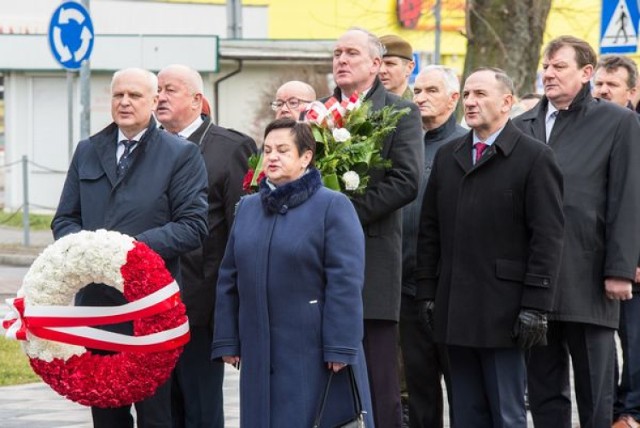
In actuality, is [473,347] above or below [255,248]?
below

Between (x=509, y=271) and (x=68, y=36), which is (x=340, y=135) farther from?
(x=68, y=36)

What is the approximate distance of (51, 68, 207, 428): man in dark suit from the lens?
7.64 metres

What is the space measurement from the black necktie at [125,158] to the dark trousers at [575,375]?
2460 millimetres

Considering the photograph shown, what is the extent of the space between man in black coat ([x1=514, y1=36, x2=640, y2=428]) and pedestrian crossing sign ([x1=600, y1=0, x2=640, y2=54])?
6.89m

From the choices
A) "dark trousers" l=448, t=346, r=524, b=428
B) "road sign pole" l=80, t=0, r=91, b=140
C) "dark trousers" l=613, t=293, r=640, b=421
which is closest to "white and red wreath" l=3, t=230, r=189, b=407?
"dark trousers" l=448, t=346, r=524, b=428

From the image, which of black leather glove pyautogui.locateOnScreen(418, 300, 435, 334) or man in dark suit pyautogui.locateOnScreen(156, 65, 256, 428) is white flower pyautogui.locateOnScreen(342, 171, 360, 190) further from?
man in dark suit pyautogui.locateOnScreen(156, 65, 256, 428)

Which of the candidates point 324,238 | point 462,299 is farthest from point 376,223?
point 324,238

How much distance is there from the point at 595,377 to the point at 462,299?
1.06 metres

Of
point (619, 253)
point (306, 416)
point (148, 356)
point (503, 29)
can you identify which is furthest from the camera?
point (503, 29)

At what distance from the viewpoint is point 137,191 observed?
7660mm

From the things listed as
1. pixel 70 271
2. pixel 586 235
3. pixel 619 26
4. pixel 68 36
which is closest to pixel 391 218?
pixel 586 235

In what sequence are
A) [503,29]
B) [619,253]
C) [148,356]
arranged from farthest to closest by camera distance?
[503,29], [619,253], [148,356]

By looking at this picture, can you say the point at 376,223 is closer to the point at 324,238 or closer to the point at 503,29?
the point at 324,238

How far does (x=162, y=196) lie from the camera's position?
772 centimetres
